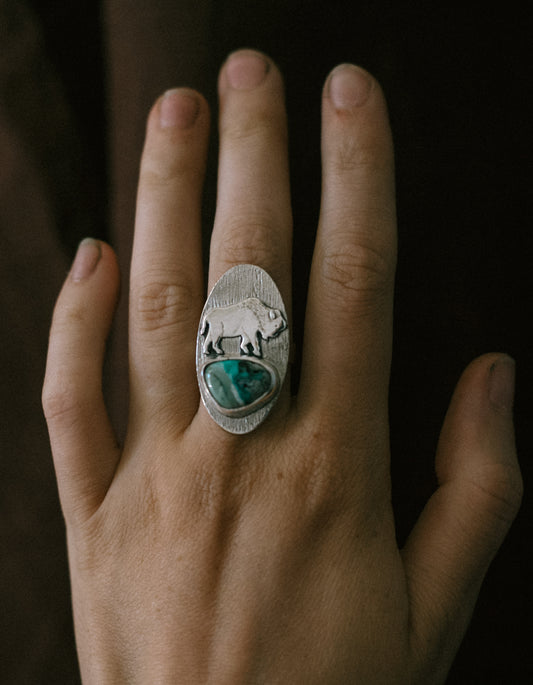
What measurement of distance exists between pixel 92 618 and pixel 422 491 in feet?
2.34

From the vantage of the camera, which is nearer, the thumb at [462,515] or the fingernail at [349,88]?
the thumb at [462,515]

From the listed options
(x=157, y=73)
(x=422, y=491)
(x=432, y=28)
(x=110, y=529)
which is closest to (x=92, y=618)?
(x=110, y=529)

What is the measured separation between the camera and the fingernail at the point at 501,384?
1.16 m

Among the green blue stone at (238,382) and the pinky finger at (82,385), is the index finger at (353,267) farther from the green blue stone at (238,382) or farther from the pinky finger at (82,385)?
the pinky finger at (82,385)

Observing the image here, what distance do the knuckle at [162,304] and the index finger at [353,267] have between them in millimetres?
247

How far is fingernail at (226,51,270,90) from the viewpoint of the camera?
50.9 inches

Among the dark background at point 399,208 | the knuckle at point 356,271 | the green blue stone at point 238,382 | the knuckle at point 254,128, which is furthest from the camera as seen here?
the dark background at point 399,208

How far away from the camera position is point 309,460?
109 centimetres

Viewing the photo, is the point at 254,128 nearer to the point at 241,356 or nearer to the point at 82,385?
the point at 241,356

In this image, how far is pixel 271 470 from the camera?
3.60 ft

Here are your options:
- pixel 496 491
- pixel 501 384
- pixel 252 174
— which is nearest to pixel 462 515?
pixel 496 491

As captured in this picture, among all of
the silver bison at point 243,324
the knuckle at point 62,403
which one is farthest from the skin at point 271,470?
the silver bison at point 243,324

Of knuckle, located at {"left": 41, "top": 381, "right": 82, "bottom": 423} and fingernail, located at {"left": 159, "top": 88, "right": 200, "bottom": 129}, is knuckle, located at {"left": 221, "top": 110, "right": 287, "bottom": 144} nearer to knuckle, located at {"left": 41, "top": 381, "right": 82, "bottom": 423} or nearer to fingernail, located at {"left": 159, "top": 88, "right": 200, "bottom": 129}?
fingernail, located at {"left": 159, "top": 88, "right": 200, "bottom": 129}

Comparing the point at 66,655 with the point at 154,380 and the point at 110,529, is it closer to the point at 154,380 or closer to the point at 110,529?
the point at 110,529
